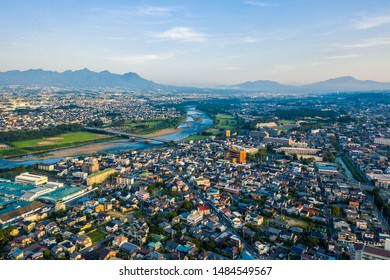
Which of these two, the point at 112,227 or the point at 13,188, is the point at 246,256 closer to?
the point at 112,227

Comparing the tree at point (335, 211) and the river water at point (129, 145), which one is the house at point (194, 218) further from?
the river water at point (129, 145)

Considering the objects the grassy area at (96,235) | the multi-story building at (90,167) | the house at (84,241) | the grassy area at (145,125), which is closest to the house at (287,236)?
the grassy area at (96,235)

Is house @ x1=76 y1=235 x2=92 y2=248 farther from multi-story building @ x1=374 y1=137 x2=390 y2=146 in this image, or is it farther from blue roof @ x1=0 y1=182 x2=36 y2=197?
multi-story building @ x1=374 y1=137 x2=390 y2=146

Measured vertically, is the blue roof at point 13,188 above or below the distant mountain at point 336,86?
below

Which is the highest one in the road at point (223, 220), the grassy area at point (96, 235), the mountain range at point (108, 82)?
the mountain range at point (108, 82)

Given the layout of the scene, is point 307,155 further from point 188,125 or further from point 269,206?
point 188,125

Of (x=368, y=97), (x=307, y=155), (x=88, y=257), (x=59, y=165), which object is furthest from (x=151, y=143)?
(x=368, y=97)
